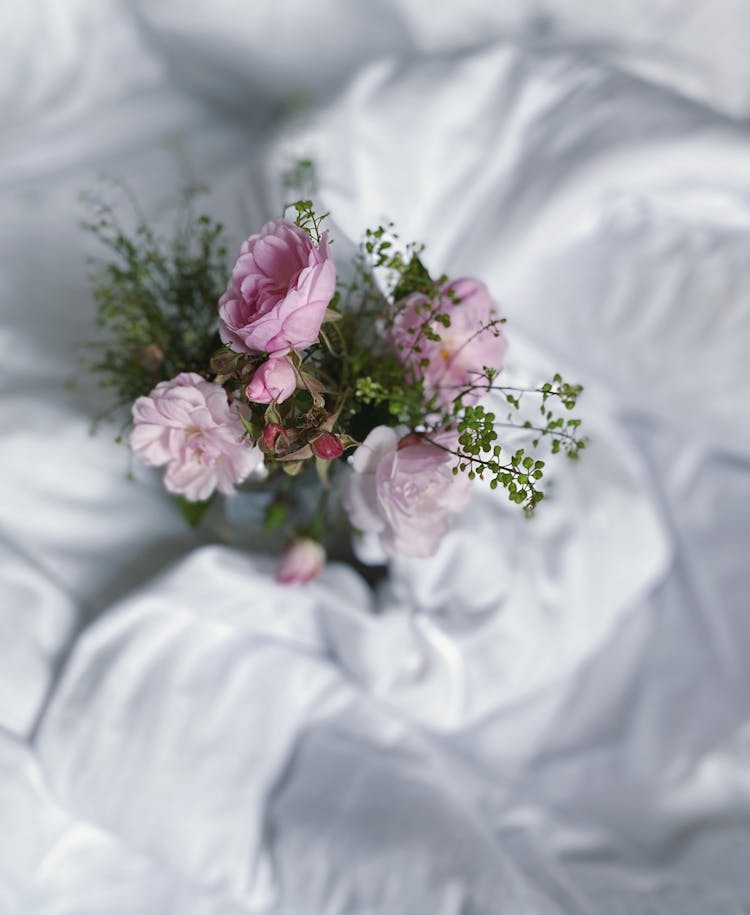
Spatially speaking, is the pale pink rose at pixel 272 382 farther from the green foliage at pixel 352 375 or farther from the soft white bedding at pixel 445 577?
the soft white bedding at pixel 445 577

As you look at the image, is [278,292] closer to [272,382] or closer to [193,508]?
[272,382]

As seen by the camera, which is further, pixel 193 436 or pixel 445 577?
pixel 445 577

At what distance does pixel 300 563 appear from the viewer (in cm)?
70

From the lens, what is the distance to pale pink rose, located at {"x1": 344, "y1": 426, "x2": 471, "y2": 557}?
50cm

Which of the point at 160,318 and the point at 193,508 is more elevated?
the point at 160,318

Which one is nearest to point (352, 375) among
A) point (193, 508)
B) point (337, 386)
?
point (337, 386)

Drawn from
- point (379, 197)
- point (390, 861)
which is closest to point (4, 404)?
point (379, 197)

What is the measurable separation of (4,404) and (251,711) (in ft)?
1.18

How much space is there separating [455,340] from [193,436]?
178mm

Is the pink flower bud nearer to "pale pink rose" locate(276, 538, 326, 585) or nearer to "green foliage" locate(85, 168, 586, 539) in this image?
"green foliage" locate(85, 168, 586, 539)

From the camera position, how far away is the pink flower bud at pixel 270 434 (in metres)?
0.49

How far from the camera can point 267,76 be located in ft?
3.60

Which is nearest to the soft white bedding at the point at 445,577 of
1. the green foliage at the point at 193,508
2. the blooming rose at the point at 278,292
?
the green foliage at the point at 193,508

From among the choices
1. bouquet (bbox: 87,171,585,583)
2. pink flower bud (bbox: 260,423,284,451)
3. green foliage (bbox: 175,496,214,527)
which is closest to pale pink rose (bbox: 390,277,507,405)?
bouquet (bbox: 87,171,585,583)
